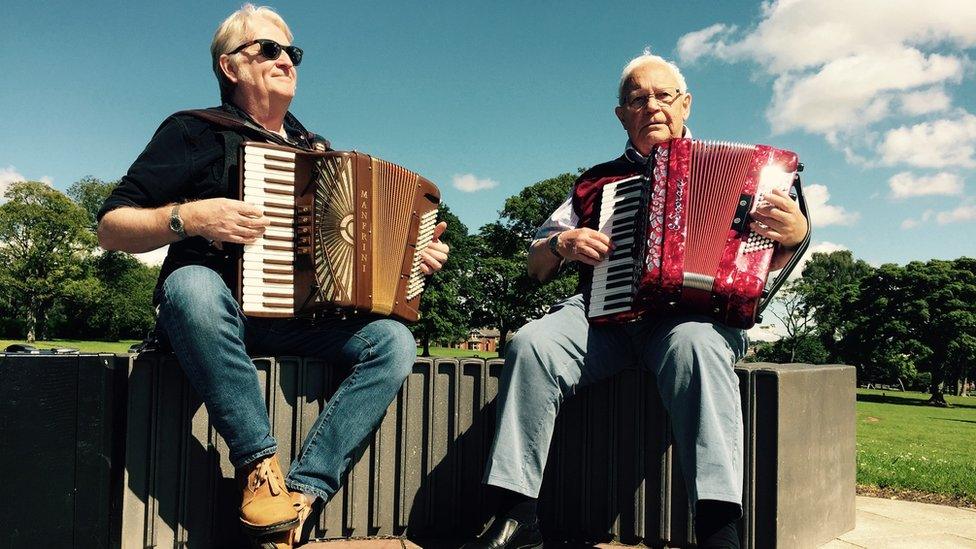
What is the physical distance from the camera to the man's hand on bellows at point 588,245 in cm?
272

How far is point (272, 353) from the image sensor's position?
265 cm

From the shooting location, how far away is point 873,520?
3422 mm

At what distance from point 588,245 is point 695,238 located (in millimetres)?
423

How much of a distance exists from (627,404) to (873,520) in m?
1.77

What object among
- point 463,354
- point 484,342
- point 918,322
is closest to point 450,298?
point 463,354

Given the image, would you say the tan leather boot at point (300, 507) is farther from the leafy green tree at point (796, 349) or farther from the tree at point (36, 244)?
the leafy green tree at point (796, 349)

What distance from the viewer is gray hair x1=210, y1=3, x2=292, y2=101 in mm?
2934

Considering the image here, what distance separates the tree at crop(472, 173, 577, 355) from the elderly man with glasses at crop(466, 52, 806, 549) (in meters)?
29.0

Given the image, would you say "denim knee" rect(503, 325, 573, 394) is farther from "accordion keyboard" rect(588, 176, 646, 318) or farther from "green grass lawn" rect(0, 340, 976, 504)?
"green grass lawn" rect(0, 340, 976, 504)

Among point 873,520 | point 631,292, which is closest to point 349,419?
point 631,292

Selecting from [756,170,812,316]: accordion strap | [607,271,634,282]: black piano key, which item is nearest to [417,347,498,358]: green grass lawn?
[607,271,634,282]: black piano key

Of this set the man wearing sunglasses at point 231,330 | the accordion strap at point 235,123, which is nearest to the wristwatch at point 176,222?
the man wearing sunglasses at point 231,330

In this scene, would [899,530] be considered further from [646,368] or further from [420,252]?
[420,252]

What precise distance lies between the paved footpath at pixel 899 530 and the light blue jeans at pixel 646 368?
2.02 ft
